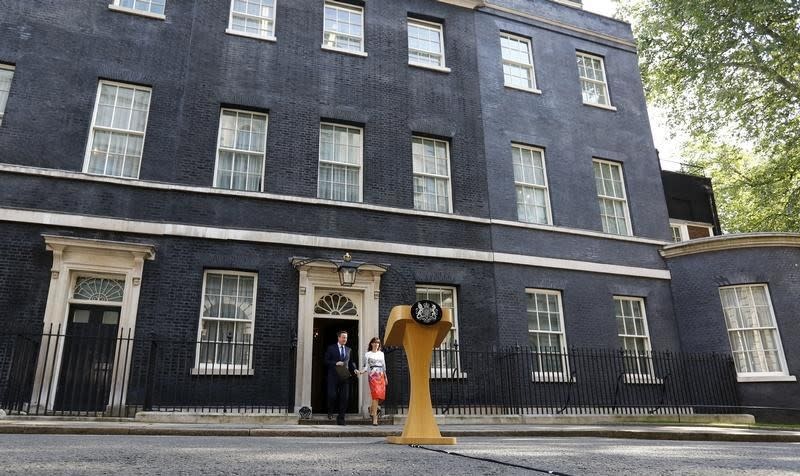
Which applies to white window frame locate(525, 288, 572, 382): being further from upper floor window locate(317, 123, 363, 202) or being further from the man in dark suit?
upper floor window locate(317, 123, 363, 202)

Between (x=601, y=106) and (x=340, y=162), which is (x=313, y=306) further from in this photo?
(x=601, y=106)

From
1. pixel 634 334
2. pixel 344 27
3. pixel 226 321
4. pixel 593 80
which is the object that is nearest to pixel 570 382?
pixel 634 334

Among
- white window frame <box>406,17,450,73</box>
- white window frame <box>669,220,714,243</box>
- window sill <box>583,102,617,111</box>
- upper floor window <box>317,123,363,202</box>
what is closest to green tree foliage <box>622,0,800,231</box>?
white window frame <box>669,220,714,243</box>

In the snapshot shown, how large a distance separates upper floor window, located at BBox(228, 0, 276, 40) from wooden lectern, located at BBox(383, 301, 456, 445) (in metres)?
10.5

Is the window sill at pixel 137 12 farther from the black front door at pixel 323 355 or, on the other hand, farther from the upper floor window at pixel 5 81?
the black front door at pixel 323 355

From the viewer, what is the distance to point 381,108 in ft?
46.2

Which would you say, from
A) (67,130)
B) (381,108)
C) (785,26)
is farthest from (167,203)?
(785,26)

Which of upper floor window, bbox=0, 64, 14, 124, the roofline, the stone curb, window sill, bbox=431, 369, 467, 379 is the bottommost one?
the stone curb

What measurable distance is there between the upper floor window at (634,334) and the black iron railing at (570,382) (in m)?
0.04

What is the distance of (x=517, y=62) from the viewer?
16.3 metres

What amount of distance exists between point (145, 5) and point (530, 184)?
36.2 ft

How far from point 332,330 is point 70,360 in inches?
208

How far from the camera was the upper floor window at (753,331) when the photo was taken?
13.7 m

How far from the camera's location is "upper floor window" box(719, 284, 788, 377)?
13.7 metres
